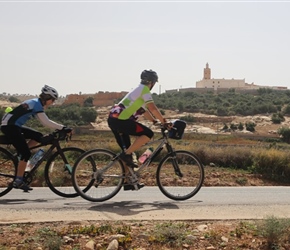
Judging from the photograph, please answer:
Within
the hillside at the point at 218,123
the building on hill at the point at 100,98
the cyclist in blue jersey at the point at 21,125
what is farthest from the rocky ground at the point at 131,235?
the building on hill at the point at 100,98

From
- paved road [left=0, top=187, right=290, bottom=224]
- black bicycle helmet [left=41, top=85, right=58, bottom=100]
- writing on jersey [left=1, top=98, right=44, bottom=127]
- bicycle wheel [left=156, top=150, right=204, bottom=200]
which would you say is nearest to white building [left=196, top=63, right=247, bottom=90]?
paved road [left=0, top=187, right=290, bottom=224]

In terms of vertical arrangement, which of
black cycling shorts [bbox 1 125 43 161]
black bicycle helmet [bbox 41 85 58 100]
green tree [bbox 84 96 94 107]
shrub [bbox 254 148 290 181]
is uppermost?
green tree [bbox 84 96 94 107]

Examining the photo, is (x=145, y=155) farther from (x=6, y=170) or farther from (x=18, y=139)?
(x=6, y=170)

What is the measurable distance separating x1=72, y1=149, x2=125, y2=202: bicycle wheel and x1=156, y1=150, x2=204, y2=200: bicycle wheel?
0.77m

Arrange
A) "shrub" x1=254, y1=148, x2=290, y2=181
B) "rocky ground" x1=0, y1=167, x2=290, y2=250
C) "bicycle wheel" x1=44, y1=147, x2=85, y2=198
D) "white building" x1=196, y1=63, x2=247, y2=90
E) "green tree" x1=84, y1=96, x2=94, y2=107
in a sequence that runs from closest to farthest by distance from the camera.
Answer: "rocky ground" x1=0, y1=167, x2=290, y2=250
"bicycle wheel" x1=44, y1=147, x2=85, y2=198
"shrub" x1=254, y1=148, x2=290, y2=181
"green tree" x1=84, y1=96, x2=94, y2=107
"white building" x1=196, y1=63, x2=247, y2=90

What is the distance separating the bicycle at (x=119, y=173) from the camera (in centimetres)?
732

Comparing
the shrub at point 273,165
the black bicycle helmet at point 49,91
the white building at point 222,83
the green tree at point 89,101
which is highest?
the white building at point 222,83

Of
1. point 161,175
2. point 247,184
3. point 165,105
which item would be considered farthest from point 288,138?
point 161,175

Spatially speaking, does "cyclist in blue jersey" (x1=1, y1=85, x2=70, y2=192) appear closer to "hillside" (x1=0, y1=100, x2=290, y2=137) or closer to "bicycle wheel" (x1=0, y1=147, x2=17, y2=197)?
"bicycle wheel" (x1=0, y1=147, x2=17, y2=197)

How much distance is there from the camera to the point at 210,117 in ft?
256

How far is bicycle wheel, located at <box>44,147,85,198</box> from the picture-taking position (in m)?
7.54

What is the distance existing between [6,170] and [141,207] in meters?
2.58

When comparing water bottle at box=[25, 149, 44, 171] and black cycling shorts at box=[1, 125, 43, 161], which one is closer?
black cycling shorts at box=[1, 125, 43, 161]

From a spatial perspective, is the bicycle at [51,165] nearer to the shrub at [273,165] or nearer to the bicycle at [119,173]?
the bicycle at [119,173]
